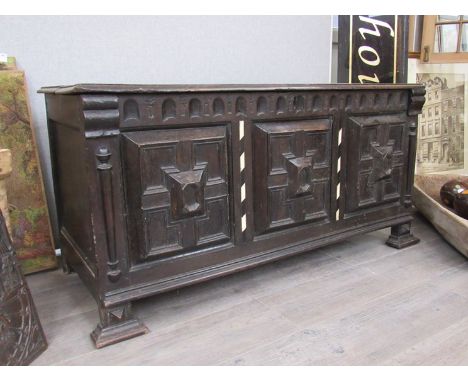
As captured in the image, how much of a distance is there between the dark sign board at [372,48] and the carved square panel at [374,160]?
72cm

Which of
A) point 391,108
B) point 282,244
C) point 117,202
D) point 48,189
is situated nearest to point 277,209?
point 282,244

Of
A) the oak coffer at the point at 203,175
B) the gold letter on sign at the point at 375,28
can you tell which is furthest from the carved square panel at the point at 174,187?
the gold letter on sign at the point at 375,28

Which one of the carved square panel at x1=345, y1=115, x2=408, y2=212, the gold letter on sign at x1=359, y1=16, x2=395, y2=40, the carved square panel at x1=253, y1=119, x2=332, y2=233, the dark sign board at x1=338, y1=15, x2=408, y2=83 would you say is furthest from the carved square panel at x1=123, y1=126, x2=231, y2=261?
the gold letter on sign at x1=359, y1=16, x2=395, y2=40

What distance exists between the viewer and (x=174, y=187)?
139 centimetres

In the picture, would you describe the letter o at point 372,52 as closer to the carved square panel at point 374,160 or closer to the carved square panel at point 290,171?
the carved square panel at point 374,160

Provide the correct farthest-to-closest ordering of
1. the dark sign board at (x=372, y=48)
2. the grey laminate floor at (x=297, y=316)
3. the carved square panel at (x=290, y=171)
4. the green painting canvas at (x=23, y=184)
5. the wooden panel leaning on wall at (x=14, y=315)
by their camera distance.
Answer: the dark sign board at (x=372, y=48) < the green painting canvas at (x=23, y=184) < the carved square panel at (x=290, y=171) < the grey laminate floor at (x=297, y=316) < the wooden panel leaning on wall at (x=14, y=315)

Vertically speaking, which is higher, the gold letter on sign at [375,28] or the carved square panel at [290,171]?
the gold letter on sign at [375,28]

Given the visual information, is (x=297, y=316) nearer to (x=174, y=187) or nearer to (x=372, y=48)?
(x=174, y=187)

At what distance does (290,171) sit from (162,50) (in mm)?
955

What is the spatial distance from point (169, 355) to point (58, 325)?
444 millimetres

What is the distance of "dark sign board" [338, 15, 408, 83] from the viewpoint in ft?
8.30

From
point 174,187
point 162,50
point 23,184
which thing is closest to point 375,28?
point 162,50

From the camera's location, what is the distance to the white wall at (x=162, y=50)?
6.09ft

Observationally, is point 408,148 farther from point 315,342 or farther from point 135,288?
point 135,288
